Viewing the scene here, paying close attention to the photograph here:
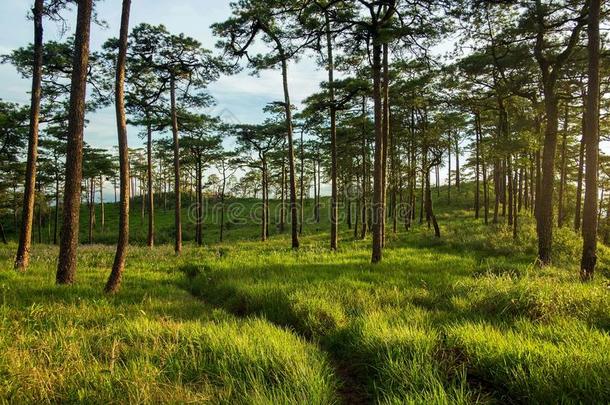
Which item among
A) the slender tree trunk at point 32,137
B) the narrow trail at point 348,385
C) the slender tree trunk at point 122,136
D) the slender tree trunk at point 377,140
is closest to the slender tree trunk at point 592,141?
the slender tree trunk at point 377,140

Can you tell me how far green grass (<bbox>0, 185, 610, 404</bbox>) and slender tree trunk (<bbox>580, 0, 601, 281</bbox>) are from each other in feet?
3.96

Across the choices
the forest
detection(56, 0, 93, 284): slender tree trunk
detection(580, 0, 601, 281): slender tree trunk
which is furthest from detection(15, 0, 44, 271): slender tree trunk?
detection(580, 0, 601, 281): slender tree trunk

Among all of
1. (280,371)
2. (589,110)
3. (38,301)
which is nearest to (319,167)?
(589,110)

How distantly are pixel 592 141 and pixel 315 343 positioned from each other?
837 centimetres

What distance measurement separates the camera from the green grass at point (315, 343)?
9.97ft

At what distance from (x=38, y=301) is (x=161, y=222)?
142 ft

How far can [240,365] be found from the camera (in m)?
3.62

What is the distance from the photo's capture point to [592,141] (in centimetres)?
830

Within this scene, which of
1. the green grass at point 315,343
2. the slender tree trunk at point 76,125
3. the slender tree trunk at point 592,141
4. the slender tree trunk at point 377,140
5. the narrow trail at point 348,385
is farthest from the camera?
the slender tree trunk at point 377,140

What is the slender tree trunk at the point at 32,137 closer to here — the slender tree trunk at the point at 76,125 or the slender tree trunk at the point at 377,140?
the slender tree trunk at the point at 76,125

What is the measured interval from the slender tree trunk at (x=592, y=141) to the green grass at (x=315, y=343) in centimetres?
121

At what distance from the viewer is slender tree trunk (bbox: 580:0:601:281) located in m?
8.34

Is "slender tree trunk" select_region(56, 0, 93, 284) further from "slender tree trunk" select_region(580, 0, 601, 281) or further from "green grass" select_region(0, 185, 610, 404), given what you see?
"slender tree trunk" select_region(580, 0, 601, 281)

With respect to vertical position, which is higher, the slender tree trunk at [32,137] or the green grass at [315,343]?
the slender tree trunk at [32,137]
